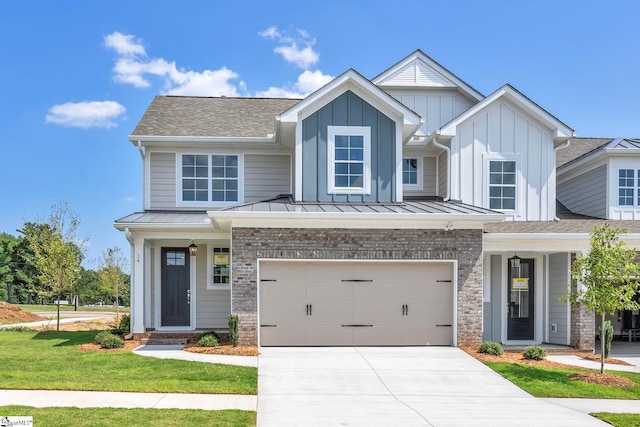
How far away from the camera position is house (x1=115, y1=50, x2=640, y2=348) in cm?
1364

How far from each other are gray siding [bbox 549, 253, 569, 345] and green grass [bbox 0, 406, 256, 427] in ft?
34.0

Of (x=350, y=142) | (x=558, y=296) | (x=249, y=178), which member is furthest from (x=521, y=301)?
(x=249, y=178)

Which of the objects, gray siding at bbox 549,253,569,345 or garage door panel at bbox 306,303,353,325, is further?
gray siding at bbox 549,253,569,345

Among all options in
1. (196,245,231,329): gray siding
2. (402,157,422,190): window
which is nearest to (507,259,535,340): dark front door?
(402,157,422,190): window

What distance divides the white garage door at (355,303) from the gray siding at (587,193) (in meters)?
6.08

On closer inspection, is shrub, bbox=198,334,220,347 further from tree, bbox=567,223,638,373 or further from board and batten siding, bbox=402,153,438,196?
tree, bbox=567,223,638,373

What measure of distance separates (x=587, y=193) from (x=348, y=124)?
8.21m

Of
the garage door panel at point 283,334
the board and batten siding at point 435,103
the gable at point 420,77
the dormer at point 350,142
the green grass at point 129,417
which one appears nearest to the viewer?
the green grass at point 129,417

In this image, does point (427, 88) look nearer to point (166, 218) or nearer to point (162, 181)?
point (162, 181)

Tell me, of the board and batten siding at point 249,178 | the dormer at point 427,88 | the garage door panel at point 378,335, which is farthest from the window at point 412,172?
the garage door panel at point 378,335

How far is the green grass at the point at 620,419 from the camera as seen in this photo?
834cm

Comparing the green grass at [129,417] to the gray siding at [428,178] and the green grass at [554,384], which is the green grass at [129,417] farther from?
the gray siding at [428,178]

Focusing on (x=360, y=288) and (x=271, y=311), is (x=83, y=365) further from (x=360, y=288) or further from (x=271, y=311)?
(x=360, y=288)

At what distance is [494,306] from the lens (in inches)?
624
